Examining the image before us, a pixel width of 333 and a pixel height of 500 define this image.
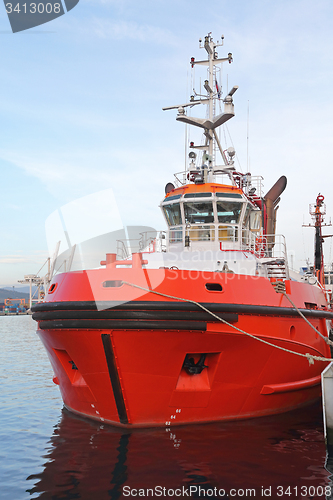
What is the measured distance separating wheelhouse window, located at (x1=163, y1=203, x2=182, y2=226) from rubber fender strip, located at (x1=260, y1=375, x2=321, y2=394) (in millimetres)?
3988

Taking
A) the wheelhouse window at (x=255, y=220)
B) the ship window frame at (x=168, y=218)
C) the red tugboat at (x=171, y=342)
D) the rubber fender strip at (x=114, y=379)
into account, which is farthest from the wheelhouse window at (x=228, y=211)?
the rubber fender strip at (x=114, y=379)

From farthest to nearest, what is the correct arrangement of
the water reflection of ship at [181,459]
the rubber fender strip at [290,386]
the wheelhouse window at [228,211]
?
the wheelhouse window at [228,211] → the rubber fender strip at [290,386] → the water reflection of ship at [181,459]

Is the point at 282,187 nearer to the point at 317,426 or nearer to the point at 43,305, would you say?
the point at 317,426

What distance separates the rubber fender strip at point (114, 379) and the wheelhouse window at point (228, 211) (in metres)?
4.21

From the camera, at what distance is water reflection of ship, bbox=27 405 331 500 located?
467 centimetres

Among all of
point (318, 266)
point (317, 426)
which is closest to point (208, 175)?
point (317, 426)

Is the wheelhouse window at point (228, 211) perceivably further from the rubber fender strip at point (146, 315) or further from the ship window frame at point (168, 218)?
the rubber fender strip at point (146, 315)

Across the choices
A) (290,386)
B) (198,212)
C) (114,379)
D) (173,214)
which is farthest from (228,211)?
A: (114,379)

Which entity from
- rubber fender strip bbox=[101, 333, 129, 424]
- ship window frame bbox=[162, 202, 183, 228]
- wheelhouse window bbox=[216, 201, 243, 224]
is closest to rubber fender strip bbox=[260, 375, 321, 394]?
rubber fender strip bbox=[101, 333, 129, 424]

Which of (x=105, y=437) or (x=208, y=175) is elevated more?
(x=208, y=175)

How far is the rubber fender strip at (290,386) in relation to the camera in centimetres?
677

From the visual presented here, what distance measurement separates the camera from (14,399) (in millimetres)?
9688

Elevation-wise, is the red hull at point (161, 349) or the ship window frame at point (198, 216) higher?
the ship window frame at point (198, 216)

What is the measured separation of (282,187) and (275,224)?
1171mm
